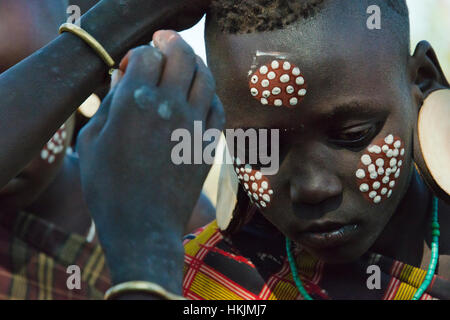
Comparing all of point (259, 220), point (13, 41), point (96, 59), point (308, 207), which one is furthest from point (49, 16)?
point (308, 207)

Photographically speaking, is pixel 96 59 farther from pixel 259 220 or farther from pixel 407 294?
pixel 407 294

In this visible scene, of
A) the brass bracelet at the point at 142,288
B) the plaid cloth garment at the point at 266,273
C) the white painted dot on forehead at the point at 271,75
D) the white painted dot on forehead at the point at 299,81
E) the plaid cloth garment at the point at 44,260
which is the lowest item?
the plaid cloth garment at the point at 44,260

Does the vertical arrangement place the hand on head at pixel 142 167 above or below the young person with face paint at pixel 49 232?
above

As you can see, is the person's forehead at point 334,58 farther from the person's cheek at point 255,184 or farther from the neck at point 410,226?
the neck at point 410,226

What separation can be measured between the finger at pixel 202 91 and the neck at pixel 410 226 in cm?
103

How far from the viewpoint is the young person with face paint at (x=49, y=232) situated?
9.62 feet

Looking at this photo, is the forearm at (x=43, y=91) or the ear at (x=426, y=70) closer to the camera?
the forearm at (x=43, y=91)

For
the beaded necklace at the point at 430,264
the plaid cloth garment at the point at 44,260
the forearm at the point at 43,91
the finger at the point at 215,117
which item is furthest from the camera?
the plaid cloth garment at the point at 44,260

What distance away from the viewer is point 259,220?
7.55ft

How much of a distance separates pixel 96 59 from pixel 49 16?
101 cm

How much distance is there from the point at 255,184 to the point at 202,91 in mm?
766

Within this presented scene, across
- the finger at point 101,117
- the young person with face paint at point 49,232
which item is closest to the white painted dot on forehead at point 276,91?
the finger at point 101,117

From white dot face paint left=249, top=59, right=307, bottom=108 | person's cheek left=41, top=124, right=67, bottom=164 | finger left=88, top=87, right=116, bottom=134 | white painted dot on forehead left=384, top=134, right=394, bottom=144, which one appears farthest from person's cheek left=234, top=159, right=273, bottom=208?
person's cheek left=41, top=124, right=67, bottom=164

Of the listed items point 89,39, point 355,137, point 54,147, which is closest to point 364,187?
point 355,137
